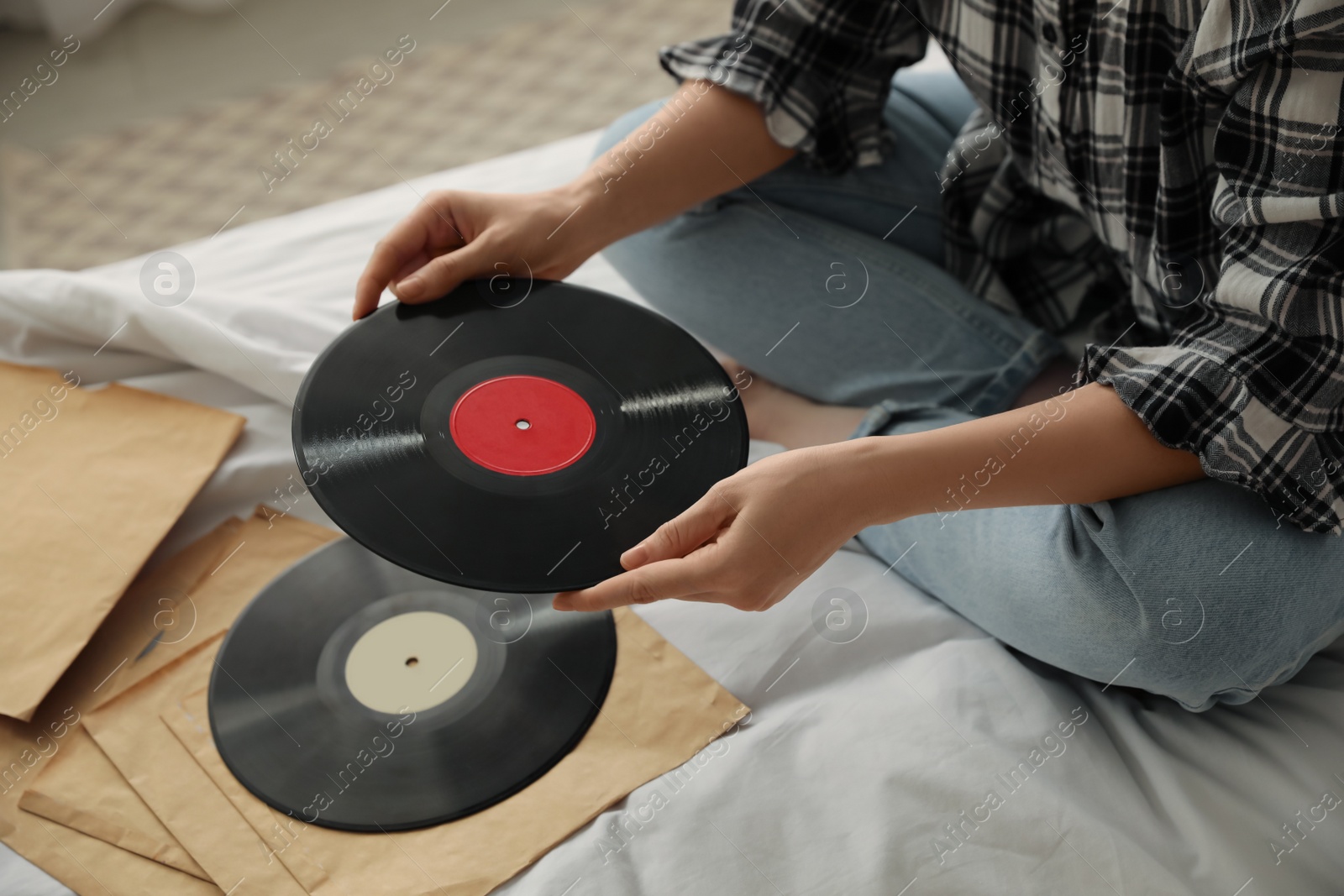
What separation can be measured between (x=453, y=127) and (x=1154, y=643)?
5.47ft

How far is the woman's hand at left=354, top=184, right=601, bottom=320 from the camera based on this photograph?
0.80 metres

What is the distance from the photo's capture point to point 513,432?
74 cm

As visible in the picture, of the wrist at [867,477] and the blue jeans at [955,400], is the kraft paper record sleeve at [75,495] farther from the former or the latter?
the wrist at [867,477]

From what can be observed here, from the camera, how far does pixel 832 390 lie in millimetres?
1055

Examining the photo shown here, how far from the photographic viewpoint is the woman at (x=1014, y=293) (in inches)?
26.5

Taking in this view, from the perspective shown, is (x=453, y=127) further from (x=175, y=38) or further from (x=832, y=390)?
(x=832, y=390)

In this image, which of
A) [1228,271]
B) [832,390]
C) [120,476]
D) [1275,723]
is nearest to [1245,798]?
[1275,723]

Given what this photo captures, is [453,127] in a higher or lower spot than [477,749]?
lower

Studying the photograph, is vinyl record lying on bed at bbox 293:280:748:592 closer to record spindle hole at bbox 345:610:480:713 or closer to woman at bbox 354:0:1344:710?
woman at bbox 354:0:1344:710

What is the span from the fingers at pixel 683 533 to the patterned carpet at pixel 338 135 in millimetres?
1403

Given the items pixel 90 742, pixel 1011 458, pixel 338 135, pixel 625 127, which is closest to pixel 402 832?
pixel 90 742

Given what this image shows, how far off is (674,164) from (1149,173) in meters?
0.41

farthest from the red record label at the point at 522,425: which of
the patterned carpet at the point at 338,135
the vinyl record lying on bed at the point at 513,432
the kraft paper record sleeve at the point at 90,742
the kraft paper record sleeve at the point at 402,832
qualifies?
the patterned carpet at the point at 338,135

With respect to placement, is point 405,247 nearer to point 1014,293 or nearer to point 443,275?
point 443,275
